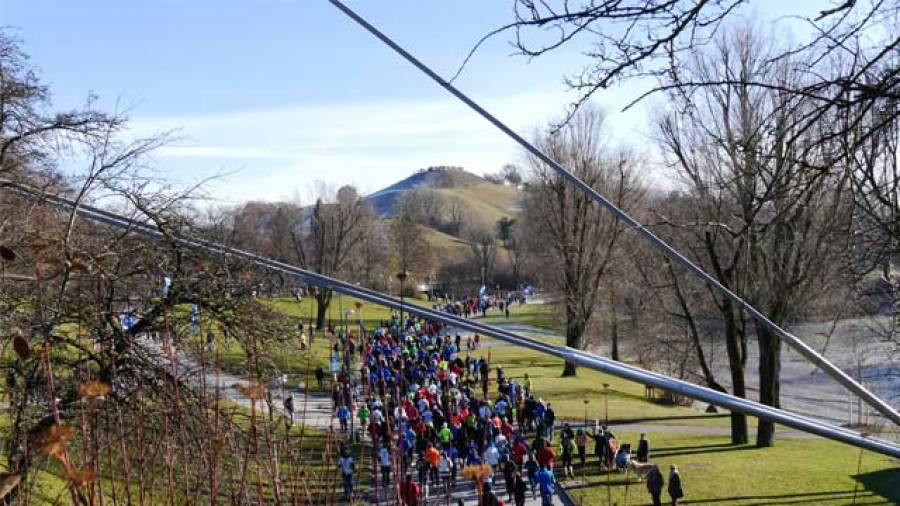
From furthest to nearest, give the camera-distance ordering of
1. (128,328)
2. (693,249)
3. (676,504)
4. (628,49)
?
(693,249) → (676,504) → (128,328) → (628,49)

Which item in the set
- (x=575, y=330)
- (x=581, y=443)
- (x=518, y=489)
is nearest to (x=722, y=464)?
(x=581, y=443)

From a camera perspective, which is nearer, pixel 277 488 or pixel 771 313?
pixel 277 488

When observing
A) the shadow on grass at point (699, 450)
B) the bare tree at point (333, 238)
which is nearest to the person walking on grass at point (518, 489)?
the shadow on grass at point (699, 450)

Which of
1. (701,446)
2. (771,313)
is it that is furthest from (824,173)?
(701,446)

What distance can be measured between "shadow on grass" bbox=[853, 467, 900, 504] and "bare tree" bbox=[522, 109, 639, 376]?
589 inches

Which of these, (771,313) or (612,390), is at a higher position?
(771,313)

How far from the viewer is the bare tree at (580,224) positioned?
2992 cm

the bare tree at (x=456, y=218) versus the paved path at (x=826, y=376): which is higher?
the bare tree at (x=456, y=218)

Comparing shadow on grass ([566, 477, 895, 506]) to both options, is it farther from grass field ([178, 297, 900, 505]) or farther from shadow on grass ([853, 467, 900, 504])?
shadow on grass ([853, 467, 900, 504])

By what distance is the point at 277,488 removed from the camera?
9.05 ft

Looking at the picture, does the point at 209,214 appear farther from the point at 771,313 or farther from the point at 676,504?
the point at 771,313

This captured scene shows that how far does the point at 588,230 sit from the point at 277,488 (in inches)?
1135

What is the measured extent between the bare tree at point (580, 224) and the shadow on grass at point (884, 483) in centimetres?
1496

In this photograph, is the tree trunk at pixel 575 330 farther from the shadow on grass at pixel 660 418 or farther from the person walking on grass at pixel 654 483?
the person walking on grass at pixel 654 483
